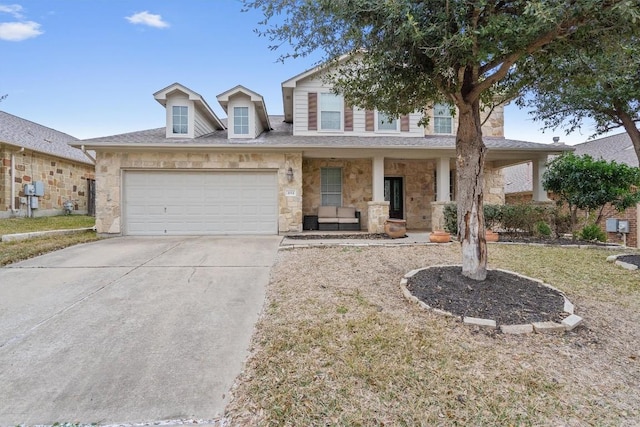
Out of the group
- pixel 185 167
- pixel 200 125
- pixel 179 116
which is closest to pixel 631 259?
pixel 185 167

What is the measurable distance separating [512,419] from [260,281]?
3.57m

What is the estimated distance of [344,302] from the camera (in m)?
3.74

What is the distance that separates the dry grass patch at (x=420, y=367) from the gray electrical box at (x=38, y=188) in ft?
43.5

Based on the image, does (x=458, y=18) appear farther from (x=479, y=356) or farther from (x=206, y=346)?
(x=206, y=346)

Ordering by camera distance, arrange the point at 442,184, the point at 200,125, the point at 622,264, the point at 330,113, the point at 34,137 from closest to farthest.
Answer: the point at 622,264 < the point at 442,184 < the point at 200,125 < the point at 330,113 < the point at 34,137

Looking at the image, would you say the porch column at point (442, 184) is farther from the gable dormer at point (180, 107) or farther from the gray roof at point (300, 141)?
the gable dormer at point (180, 107)

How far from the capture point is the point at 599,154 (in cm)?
1446

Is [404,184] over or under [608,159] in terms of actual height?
under

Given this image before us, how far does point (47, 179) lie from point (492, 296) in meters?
16.6

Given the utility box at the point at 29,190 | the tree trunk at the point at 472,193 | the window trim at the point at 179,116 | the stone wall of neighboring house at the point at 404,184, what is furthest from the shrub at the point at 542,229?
the utility box at the point at 29,190

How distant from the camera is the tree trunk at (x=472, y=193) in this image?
155 inches

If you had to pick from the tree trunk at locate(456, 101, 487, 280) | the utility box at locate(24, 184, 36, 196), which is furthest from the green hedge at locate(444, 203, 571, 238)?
the utility box at locate(24, 184, 36, 196)

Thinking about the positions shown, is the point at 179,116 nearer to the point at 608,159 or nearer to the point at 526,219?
the point at 526,219

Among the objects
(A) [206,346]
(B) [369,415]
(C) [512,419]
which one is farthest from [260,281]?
(C) [512,419]
